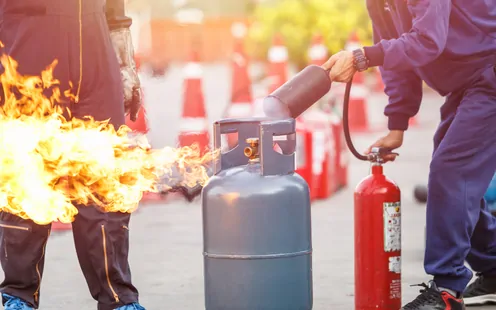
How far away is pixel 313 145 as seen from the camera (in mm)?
8164

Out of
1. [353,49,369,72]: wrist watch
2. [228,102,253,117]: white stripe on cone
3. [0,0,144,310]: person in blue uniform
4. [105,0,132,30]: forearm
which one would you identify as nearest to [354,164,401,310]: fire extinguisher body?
[353,49,369,72]: wrist watch

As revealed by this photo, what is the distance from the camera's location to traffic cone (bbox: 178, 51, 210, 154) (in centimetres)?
859

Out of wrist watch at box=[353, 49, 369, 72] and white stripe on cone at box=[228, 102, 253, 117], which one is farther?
white stripe on cone at box=[228, 102, 253, 117]

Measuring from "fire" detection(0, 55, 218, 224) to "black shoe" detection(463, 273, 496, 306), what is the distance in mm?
1429

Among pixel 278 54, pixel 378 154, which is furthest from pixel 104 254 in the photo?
pixel 278 54

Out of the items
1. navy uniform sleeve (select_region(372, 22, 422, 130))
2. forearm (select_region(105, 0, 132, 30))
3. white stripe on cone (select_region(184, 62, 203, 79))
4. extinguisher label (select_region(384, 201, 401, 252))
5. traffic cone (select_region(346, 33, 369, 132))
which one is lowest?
traffic cone (select_region(346, 33, 369, 132))

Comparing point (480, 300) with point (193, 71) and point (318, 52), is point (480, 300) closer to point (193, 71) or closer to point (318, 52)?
point (193, 71)

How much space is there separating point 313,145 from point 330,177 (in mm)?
507

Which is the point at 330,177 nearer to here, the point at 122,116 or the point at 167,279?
the point at 167,279

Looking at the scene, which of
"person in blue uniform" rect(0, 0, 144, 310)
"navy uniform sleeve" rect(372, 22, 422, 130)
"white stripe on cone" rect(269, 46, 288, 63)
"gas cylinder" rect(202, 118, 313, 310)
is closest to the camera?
"gas cylinder" rect(202, 118, 313, 310)

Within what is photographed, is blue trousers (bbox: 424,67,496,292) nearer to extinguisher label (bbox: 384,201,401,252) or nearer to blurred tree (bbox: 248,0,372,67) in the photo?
extinguisher label (bbox: 384,201,401,252)

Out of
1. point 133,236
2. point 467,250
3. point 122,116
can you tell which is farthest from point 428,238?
point 133,236

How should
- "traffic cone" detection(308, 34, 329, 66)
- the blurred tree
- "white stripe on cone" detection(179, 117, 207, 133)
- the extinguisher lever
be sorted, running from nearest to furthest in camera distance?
the extinguisher lever, "white stripe on cone" detection(179, 117, 207, 133), "traffic cone" detection(308, 34, 329, 66), the blurred tree

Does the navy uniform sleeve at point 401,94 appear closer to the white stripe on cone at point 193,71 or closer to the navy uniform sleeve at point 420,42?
the navy uniform sleeve at point 420,42
